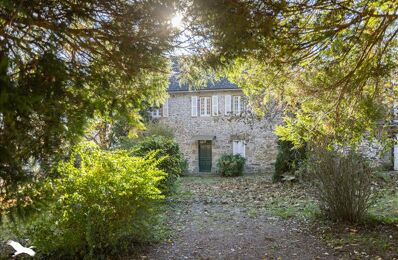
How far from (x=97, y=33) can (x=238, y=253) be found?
3478 mm

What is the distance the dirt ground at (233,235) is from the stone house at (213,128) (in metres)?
8.37

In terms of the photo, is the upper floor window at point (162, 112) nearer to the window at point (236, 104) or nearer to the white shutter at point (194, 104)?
the white shutter at point (194, 104)

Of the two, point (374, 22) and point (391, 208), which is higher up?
point (374, 22)

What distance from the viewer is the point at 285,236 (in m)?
5.70

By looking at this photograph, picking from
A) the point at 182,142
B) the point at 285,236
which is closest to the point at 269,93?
the point at 285,236

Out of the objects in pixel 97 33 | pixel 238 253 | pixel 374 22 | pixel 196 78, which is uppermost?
pixel 374 22

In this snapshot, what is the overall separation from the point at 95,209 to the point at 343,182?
13.5 feet

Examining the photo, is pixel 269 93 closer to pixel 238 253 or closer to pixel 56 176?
pixel 238 253

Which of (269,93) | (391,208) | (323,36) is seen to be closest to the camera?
(323,36)

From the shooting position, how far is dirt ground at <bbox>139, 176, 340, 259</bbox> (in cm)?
488

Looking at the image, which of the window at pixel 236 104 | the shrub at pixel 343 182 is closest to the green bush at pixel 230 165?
the window at pixel 236 104

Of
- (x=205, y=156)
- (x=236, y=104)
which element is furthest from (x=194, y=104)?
(x=205, y=156)

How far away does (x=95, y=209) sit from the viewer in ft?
14.4

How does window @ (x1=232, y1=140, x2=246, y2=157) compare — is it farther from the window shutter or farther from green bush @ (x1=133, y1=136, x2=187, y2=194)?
green bush @ (x1=133, y1=136, x2=187, y2=194)
